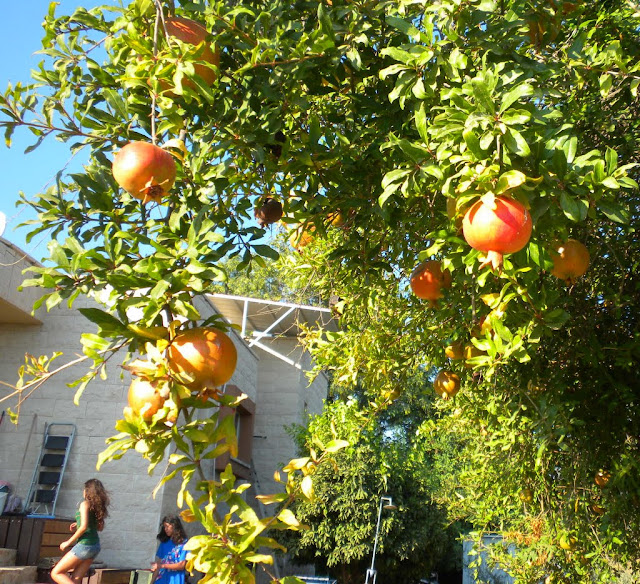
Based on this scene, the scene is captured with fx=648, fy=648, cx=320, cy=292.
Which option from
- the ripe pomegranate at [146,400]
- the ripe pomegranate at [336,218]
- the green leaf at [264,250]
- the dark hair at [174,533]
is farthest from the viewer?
the dark hair at [174,533]

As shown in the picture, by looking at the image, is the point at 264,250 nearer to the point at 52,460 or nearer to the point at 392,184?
the point at 392,184

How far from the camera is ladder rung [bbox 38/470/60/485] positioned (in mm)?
6578

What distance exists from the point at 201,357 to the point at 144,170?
1.77ft

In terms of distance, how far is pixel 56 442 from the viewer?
22.1 feet

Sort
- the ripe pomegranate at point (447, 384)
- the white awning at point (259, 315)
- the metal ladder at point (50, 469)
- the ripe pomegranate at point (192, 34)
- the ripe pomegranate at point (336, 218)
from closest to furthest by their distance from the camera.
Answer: the ripe pomegranate at point (192, 34) → the ripe pomegranate at point (336, 218) → the ripe pomegranate at point (447, 384) → the metal ladder at point (50, 469) → the white awning at point (259, 315)

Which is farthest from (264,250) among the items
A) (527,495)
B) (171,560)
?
(171,560)

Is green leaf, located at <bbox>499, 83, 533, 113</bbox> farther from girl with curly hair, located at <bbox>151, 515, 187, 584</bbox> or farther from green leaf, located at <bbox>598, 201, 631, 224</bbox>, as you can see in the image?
girl with curly hair, located at <bbox>151, 515, 187, 584</bbox>

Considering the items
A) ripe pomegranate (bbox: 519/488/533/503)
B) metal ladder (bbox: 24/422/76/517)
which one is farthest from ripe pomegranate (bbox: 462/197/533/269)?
metal ladder (bbox: 24/422/76/517)

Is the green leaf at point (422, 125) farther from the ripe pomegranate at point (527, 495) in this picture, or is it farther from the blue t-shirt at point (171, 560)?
the blue t-shirt at point (171, 560)

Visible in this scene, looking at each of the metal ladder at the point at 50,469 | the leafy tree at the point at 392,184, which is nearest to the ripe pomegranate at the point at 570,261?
the leafy tree at the point at 392,184

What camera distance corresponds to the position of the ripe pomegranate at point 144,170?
1.68 metres

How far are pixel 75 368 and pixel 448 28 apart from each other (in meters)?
6.15

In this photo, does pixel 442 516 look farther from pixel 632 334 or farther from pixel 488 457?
pixel 632 334

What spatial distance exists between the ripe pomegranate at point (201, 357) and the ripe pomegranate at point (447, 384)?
69.2 inches
